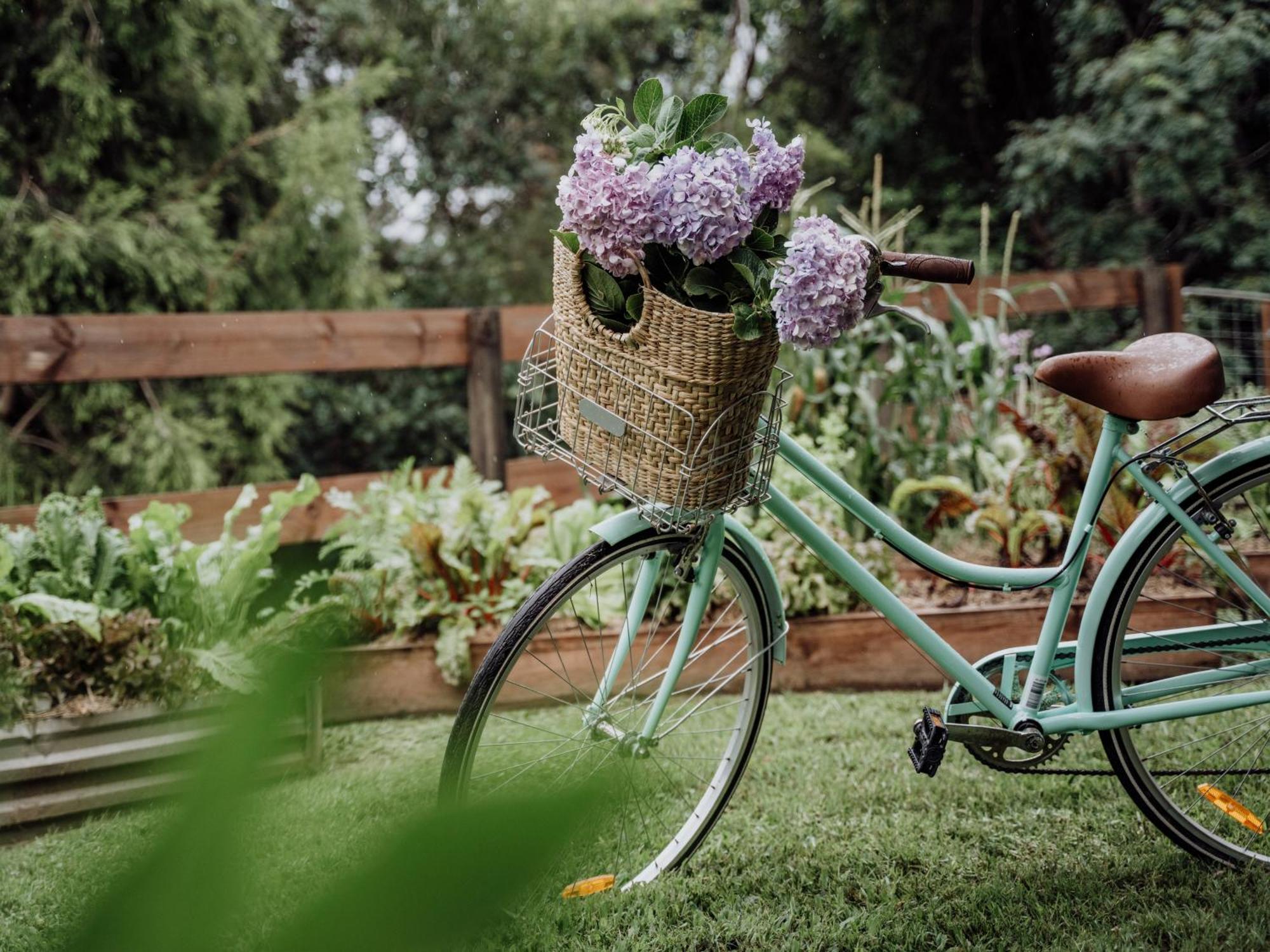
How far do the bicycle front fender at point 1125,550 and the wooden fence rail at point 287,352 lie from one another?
7.21 ft

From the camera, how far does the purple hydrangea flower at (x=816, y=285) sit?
49.4 inches

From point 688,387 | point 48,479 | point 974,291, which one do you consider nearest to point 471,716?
point 688,387

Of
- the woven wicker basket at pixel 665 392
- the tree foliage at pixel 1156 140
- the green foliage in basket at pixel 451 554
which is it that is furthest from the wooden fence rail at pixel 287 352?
the tree foliage at pixel 1156 140

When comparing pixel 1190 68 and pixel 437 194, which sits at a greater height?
pixel 1190 68

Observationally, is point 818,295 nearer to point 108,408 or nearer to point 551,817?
point 551,817

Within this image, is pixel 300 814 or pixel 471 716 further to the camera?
pixel 471 716

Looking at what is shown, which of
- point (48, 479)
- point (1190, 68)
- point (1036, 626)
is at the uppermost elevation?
point (1190, 68)

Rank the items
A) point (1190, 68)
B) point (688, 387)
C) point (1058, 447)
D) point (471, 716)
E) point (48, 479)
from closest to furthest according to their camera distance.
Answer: point (688, 387) → point (471, 716) → point (1058, 447) → point (48, 479) → point (1190, 68)

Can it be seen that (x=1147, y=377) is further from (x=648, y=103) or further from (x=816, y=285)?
(x=648, y=103)

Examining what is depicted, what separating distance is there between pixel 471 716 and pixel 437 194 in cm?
710

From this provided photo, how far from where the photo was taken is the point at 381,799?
0.31m

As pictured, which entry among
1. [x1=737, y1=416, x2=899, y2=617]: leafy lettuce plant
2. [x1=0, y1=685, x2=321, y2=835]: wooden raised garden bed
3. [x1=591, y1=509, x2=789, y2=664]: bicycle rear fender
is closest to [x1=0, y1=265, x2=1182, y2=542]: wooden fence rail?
[x1=737, y1=416, x2=899, y2=617]: leafy lettuce plant

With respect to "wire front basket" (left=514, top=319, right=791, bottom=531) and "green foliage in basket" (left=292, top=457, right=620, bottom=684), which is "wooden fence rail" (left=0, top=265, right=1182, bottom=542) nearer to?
"green foliage in basket" (left=292, top=457, right=620, bottom=684)

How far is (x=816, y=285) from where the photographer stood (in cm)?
126
